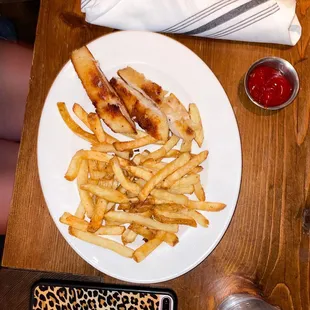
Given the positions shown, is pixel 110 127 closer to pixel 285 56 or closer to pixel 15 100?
pixel 15 100

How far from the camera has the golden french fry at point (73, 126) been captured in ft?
5.57

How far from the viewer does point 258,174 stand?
1.82 meters

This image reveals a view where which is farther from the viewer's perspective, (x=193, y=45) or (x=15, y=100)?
(x=15, y=100)

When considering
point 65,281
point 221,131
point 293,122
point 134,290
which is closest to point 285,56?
point 293,122

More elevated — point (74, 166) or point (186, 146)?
point (186, 146)

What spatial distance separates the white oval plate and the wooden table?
10 centimetres

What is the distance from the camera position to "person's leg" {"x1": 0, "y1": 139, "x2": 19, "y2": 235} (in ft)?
6.46

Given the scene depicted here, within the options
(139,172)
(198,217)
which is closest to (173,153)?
(139,172)

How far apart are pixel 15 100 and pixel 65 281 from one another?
836 millimetres

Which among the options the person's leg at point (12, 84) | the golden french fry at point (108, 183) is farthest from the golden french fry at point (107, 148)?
the person's leg at point (12, 84)

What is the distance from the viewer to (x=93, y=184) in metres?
1.70

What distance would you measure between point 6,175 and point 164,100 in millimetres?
787

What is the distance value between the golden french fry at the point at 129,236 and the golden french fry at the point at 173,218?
0.37ft

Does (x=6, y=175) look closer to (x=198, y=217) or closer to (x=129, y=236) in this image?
(x=129, y=236)
